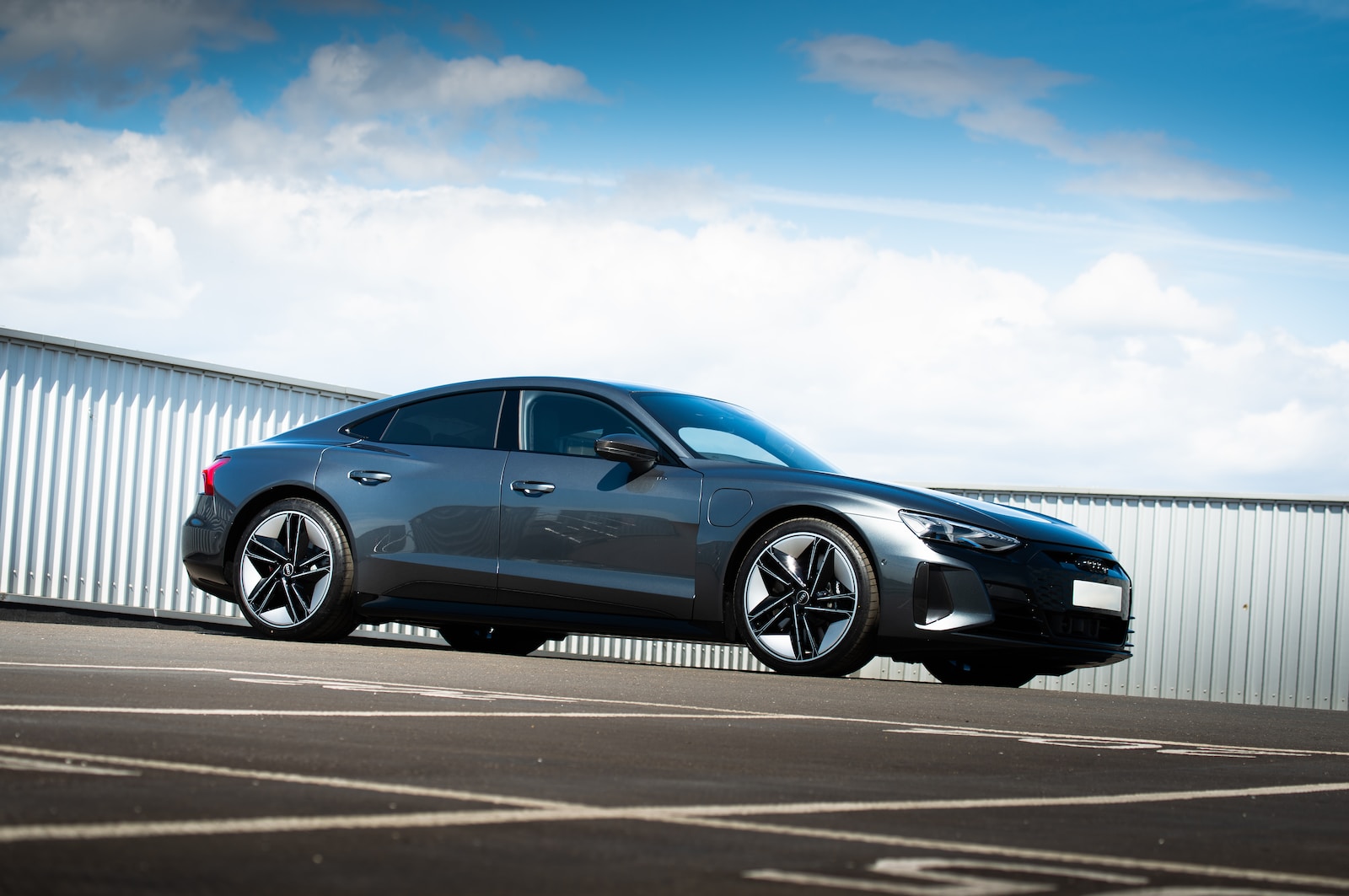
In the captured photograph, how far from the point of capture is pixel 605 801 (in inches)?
119

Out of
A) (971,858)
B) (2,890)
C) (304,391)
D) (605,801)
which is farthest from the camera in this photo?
(304,391)

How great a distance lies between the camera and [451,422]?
905 centimetres

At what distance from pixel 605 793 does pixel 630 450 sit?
5073 mm

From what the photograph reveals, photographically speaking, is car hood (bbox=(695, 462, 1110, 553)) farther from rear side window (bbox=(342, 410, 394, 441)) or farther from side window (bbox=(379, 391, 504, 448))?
rear side window (bbox=(342, 410, 394, 441))

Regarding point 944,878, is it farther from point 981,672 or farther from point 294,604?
point 294,604

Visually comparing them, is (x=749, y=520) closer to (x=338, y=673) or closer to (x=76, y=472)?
(x=338, y=673)

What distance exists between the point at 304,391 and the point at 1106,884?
1200cm

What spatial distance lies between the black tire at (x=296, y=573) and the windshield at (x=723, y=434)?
6.28 feet

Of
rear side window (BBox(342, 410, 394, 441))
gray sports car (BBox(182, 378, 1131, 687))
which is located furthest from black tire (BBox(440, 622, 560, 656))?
rear side window (BBox(342, 410, 394, 441))

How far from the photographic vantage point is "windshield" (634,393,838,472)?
8500 millimetres

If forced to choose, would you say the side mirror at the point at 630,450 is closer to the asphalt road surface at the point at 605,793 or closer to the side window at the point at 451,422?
the side window at the point at 451,422

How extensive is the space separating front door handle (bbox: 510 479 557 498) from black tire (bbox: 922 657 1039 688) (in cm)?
223

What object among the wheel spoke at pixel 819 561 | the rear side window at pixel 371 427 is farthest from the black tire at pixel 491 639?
the wheel spoke at pixel 819 561

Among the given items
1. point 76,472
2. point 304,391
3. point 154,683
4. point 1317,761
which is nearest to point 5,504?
point 76,472
